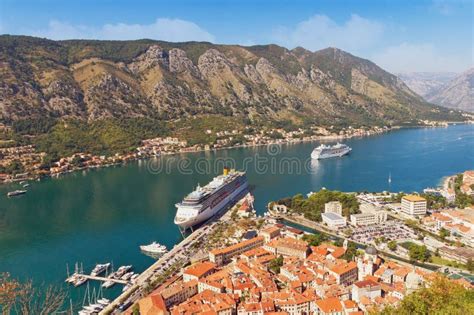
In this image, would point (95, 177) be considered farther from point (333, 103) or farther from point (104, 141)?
point (333, 103)

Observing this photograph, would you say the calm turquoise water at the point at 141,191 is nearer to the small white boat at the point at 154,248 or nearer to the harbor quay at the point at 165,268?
the small white boat at the point at 154,248

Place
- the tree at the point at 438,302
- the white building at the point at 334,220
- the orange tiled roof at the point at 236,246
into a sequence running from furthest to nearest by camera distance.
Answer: the white building at the point at 334,220, the orange tiled roof at the point at 236,246, the tree at the point at 438,302

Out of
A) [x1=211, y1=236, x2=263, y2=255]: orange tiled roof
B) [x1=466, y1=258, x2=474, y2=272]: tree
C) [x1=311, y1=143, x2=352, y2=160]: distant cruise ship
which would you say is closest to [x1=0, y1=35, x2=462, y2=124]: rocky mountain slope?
[x1=311, y1=143, x2=352, y2=160]: distant cruise ship

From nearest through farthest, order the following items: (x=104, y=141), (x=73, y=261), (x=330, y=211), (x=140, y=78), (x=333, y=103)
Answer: (x=73, y=261)
(x=330, y=211)
(x=104, y=141)
(x=140, y=78)
(x=333, y=103)

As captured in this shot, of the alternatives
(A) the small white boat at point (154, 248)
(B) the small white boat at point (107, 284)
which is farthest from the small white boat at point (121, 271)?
(A) the small white boat at point (154, 248)

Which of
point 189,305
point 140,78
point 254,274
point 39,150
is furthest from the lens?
point 140,78

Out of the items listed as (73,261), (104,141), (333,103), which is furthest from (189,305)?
(333,103)
